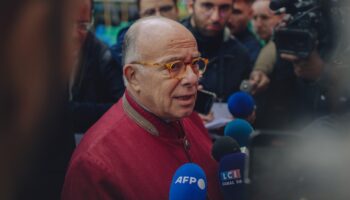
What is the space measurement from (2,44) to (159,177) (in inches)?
46.0

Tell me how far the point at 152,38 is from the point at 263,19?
2452mm

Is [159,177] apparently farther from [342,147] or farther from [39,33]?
[39,33]

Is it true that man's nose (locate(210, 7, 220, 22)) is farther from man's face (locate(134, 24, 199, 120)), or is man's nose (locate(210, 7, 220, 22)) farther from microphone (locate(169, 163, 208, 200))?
microphone (locate(169, 163, 208, 200))

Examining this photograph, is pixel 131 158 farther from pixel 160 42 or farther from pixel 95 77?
pixel 95 77

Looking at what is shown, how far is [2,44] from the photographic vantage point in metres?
0.54

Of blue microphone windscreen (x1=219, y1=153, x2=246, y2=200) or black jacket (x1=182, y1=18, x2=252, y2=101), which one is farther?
black jacket (x1=182, y1=18, x2=252, y2=101)

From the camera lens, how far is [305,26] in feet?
8.05

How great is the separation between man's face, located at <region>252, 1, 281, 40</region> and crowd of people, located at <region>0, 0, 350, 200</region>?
0.03 feet

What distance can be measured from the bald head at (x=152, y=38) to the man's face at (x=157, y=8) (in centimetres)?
132

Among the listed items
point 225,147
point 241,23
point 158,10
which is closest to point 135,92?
point 225,147

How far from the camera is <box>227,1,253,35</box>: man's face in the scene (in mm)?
3727

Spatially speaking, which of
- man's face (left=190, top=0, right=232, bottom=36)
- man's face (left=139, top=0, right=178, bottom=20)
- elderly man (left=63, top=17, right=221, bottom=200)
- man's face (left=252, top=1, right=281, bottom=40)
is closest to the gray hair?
elderly man (left=63, top=17, right=221, bottom=200)

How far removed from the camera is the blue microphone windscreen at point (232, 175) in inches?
62.5

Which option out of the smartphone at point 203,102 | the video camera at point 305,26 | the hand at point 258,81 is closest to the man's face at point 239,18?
the hand at point 258,81
